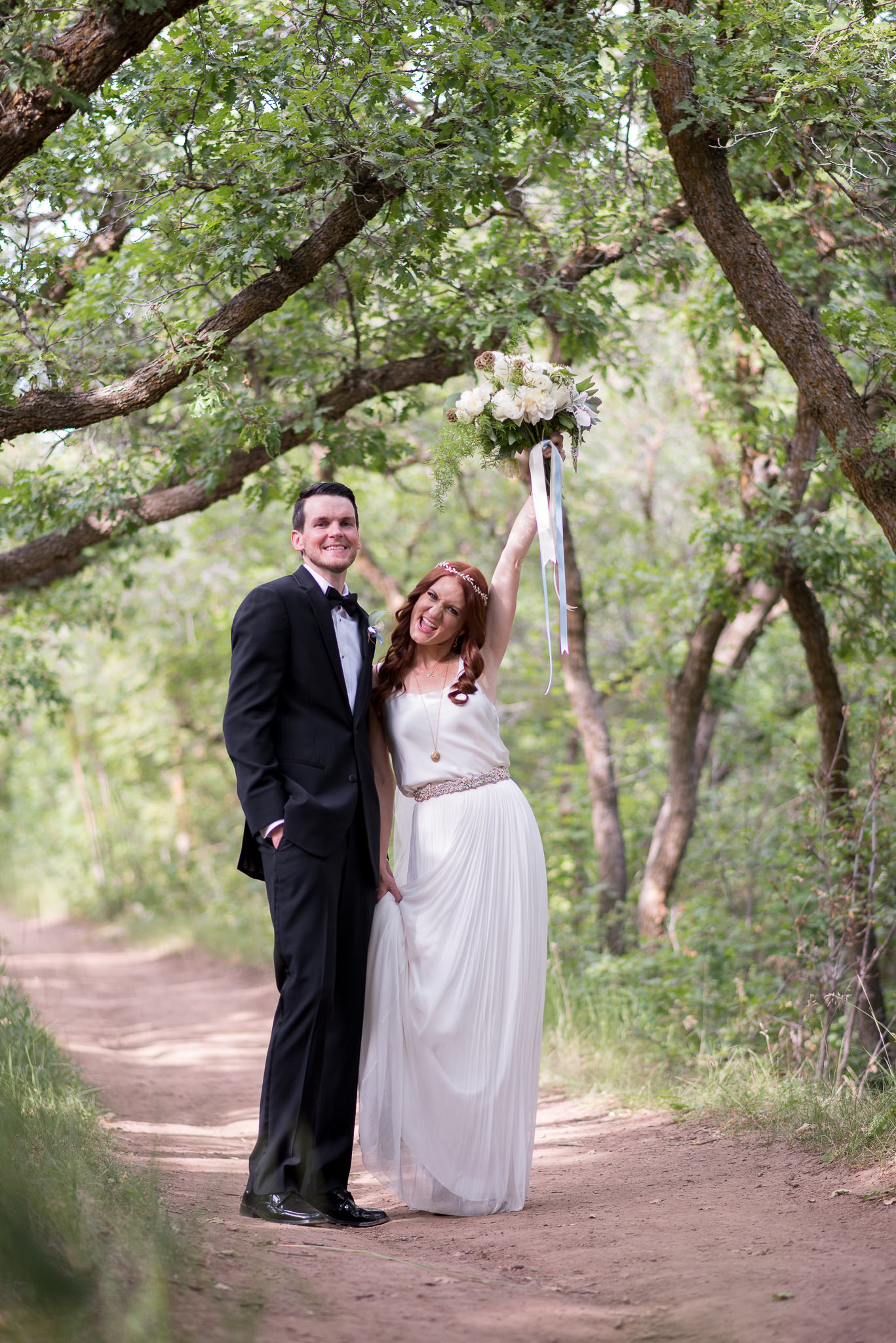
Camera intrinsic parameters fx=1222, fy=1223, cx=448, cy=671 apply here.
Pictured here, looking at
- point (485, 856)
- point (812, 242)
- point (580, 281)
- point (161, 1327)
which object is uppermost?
point (812, 242)

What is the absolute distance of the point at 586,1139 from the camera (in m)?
5.59

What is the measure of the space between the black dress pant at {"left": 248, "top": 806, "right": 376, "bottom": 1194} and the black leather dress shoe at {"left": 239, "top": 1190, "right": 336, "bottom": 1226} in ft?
0.08

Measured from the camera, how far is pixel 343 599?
411cm

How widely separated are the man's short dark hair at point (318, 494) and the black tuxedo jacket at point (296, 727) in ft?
0.75

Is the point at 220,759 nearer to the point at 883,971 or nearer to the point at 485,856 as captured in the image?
the point at 883,971

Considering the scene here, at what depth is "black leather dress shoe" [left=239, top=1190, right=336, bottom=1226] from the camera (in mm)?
3719

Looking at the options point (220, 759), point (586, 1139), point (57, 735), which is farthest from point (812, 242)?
point (57, 735)

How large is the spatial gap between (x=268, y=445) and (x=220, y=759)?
1251 cm

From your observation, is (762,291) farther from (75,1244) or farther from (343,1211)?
(75,1244)

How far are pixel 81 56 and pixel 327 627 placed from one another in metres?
1.82

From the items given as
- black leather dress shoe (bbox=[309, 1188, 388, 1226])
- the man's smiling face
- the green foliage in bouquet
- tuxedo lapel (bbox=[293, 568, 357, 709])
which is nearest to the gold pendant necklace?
tuxedo lapel (bbox=[293, 568, 357, 709])

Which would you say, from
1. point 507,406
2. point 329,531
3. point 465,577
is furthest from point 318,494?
point 507,406

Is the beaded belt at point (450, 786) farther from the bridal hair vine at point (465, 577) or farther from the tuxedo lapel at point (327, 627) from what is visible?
the bridal hair vine at point (465, 577)

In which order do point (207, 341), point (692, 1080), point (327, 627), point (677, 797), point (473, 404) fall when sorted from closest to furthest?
1. point (327, 627)
2. point (473, 404)
3. point (207, 341)
4. point (692, 1080)
5. point (677, 797)
